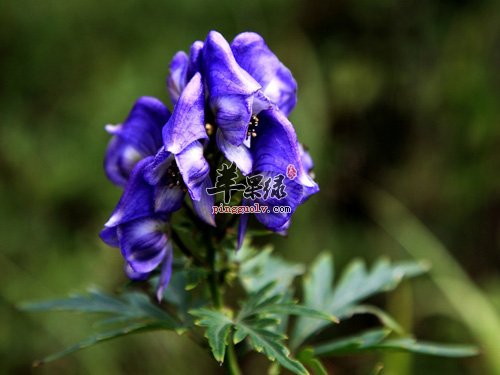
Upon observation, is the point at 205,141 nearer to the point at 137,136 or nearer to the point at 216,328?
the point at 137,136

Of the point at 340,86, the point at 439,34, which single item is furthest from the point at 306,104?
the point at 439,34

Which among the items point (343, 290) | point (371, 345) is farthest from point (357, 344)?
point (343, 290)

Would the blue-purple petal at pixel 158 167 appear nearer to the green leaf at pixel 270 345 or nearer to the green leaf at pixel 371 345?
the green leaf at pixel 270 345

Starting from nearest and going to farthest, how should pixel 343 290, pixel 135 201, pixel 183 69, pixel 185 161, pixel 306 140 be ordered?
pixel 185 161 < pixel 135 201 < pixel 183 69 < pixel 343 290 < pixel 306 140

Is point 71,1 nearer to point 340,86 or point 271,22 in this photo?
point 271,22

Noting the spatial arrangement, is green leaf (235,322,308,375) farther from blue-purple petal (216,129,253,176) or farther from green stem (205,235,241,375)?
blue-purple petal (216,129,253,176)
